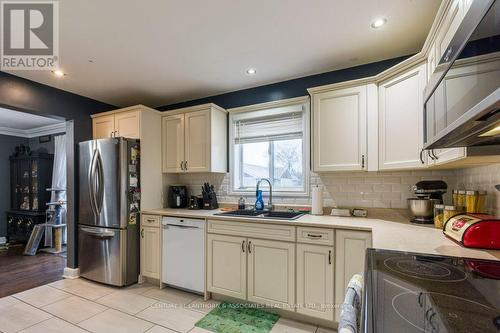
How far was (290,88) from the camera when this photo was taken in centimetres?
294

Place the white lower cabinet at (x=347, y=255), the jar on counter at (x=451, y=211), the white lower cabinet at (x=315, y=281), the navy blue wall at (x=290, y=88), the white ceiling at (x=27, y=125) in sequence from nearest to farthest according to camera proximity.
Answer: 1. the jar on counter at (x=451, y=211)
2. the white lower cabinet at (x=347, y=255)
3. the white lower cabinet at (x=315, y=281)
4. the navy blue wall at (x=290, y=88)
5. the white ceiling at (x=27, y=125)

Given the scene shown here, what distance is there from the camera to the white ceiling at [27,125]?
4.57 m

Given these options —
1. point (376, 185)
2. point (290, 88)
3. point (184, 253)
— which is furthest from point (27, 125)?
point (376, 185)

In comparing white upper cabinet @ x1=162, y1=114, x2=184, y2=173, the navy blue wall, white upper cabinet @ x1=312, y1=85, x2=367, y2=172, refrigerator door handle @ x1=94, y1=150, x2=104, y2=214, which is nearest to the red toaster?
white upper cabinet @ x1=312, y1=85, x2=367, y2=172

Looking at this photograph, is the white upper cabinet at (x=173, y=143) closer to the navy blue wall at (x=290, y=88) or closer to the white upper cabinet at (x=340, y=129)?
the navy blue wall at (x=290, y=88)

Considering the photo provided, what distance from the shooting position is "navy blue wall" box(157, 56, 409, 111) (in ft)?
8.30

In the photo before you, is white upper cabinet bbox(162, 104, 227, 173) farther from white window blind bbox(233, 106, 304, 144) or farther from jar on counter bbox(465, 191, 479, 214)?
jar on counter bbox(465, 191, 479, 214)

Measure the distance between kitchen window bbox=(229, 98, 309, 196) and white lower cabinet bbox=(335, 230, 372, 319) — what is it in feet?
2.92

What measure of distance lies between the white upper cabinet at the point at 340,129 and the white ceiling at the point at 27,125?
4.69 m

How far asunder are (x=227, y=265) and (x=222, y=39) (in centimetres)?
215

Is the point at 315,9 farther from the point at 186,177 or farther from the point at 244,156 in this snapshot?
the point at 186,177

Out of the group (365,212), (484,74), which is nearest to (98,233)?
(365,212)

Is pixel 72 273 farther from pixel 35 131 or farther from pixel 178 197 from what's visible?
pixel 35 131

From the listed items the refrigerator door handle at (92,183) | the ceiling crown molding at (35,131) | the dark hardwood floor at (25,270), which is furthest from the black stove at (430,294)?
the ceiling crown molding at (35,131)
